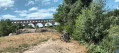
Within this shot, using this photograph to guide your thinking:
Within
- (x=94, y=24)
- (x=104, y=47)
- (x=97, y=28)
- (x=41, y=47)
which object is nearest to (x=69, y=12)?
(x=94, y=24)

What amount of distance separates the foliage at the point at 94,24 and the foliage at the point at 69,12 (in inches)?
270

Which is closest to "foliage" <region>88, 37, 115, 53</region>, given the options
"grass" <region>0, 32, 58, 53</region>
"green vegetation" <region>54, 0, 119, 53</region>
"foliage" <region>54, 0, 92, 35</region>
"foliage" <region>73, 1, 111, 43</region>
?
"green vegetation" <region>54, 0, 119, 53</region>

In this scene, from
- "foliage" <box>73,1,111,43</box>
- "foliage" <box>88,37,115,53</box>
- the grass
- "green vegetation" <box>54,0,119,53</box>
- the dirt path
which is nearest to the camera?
the dirt path

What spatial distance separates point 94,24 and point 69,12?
38.3ft

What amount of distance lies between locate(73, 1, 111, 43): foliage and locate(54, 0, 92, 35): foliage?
6860mm

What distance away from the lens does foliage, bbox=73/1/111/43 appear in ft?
48.5

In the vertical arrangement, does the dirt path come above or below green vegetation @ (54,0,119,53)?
below

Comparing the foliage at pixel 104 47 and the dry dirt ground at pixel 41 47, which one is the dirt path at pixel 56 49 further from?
the foliage at pixel 104 47

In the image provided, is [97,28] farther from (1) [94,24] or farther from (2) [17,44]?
(2) [17,44]

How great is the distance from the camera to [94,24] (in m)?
15.0

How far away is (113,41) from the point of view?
13.3 meters

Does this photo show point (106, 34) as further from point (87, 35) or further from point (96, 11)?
point (96, 11)

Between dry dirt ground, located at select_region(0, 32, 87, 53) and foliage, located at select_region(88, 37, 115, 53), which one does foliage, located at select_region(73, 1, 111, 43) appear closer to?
foliage, located at select_region(88, 37, 115, 53)

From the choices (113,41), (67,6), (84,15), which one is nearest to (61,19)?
(67,6)
